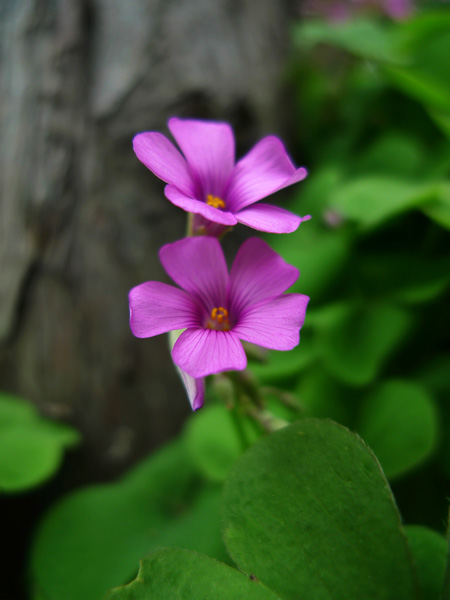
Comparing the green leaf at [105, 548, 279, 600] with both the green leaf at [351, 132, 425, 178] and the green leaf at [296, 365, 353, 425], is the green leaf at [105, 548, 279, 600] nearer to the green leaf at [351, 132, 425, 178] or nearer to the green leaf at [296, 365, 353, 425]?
the green leaf at [296, 365, 353, 425]

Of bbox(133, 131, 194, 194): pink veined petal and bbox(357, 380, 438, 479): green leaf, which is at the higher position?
bbox(133, 131, 194, 194): pink veined petal

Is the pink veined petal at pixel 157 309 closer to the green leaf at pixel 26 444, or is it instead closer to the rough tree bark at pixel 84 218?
the green leaf at pixel 26 444

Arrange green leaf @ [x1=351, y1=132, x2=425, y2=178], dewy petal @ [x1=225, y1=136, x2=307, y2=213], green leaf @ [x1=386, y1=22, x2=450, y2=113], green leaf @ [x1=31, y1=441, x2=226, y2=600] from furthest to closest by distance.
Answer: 1. green leaf @ [x1=351, y1=132, x2=425, y2=178]
2. green leaf @ [x1=386, y1=22, x2=450, y2=113]
3. green leaf @ [x1=31, y1=441, x2=226, y2=600]
4. dewy petal @ [x1=225, y1=136, x2=307, y2=213]

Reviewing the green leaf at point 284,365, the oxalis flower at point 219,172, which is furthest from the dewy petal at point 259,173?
the green leaf at point 284,365

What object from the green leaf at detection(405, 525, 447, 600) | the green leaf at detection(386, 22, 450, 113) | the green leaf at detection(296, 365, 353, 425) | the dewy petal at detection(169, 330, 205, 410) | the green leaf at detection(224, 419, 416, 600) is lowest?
the green leaf at detection(296, 365, 353, 425)

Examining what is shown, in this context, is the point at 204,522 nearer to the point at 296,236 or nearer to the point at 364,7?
the point at 296,236

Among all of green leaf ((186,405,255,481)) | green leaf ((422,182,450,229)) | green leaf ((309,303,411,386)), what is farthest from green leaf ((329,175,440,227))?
green leaf ((186,405,255,481))

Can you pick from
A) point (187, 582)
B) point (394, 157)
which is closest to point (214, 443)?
point (187, 582)

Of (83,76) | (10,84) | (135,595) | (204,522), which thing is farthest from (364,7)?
(135,595)
